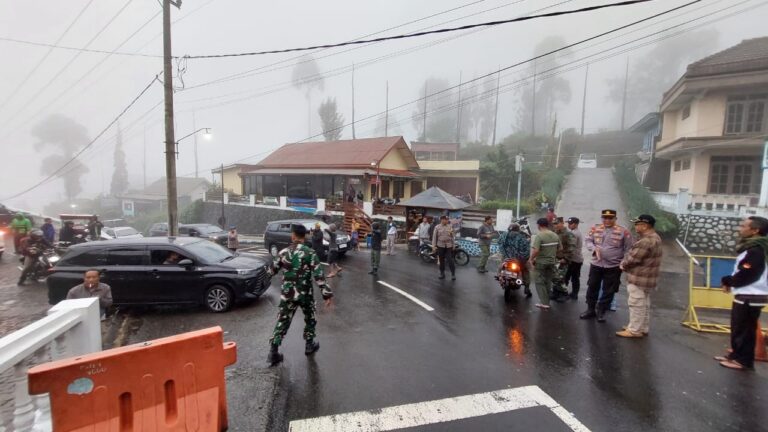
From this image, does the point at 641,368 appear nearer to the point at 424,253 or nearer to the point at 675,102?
the point at 424,253

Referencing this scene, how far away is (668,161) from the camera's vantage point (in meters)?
23.5

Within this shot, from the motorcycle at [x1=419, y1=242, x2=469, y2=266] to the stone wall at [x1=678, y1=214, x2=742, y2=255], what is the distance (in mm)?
8861

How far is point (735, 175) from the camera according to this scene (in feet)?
55.7

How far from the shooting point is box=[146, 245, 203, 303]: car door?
7688 mm

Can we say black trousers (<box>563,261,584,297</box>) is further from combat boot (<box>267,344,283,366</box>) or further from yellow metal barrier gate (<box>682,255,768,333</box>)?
combat boot (<box>267,344,283,366</box>)

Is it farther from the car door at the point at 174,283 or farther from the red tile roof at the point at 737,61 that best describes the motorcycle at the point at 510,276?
the red tile roof at the point at 737,61

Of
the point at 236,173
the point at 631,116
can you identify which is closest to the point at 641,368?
the point at 236,173

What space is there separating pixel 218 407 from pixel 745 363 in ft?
20.3

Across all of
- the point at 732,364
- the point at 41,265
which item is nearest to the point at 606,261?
the point at 732,364

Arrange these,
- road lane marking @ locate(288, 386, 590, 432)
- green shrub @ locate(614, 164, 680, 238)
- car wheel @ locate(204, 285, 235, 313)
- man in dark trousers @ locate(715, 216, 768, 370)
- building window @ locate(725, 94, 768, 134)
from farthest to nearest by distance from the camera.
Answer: building window @ locate(725, 94, 768, 134) < green shrub @ locate(614, 164, 680, 238) < car wheel @ locate(204, 285, 235, 313) < man in dark trousers @ locate(715, 216, 768, 370) < road lane marking @ locate(288, 386, 590, 432)

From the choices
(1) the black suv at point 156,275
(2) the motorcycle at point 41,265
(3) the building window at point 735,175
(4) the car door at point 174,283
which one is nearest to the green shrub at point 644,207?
(3) the building window at point 735,175

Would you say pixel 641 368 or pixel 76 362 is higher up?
pixel 76 362

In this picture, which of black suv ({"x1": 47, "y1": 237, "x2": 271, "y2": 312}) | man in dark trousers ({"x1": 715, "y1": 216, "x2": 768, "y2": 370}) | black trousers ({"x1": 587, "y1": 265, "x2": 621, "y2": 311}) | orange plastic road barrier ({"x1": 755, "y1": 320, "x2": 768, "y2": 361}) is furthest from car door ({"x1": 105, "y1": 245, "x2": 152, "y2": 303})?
orange plastic road barrier ({"x1": 755, "y1": 320, "x2": 768, "y2": 361})

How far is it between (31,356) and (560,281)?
847 cm
